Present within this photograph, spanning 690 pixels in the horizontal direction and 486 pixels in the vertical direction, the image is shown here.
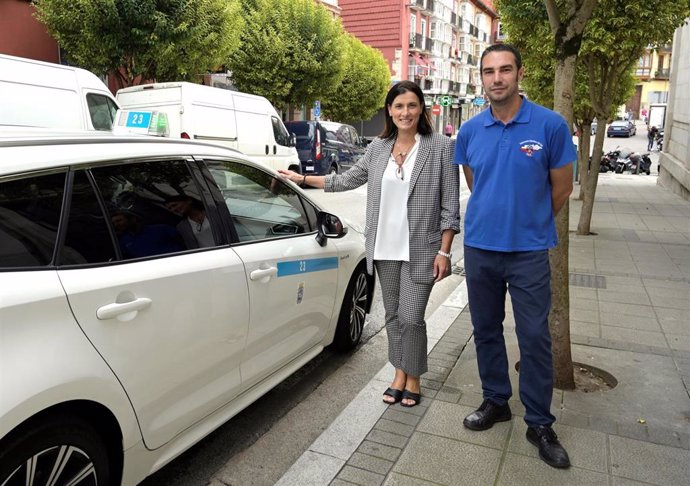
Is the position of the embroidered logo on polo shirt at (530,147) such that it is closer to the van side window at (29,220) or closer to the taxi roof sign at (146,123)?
the van side window at (29,220)

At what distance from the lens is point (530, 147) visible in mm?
2828

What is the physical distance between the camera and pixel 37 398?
186 cm

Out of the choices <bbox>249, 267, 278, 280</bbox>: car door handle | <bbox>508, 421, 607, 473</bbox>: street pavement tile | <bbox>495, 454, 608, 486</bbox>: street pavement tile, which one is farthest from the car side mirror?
<bbox>495, 454, 608, 486</bbox>: street pavement tile

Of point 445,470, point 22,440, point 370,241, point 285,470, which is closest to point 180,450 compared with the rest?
point 285,470

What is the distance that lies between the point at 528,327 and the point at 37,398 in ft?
7.10

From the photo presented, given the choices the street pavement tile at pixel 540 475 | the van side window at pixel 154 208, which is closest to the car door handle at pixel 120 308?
the van side window at pixel 154 208

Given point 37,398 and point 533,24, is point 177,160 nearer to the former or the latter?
point 37,398

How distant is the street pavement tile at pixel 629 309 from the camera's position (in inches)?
213

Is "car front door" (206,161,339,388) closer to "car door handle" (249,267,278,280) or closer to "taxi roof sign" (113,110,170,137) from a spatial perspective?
"car door handle" (249,267,278,280)

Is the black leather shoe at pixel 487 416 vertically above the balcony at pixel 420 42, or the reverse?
the balcony at pixel 420 42

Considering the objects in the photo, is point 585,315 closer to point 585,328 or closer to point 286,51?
point 585,328

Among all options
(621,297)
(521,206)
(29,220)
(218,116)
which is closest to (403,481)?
(521,206)

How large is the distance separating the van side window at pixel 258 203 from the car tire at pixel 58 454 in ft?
4.17

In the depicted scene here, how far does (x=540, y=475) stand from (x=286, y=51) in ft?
69.7
